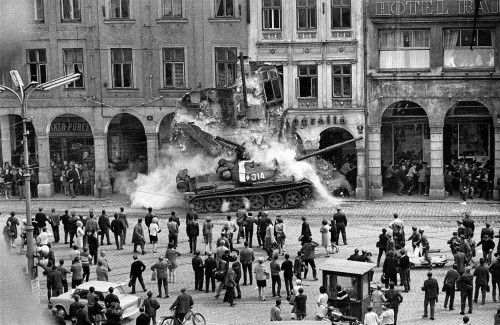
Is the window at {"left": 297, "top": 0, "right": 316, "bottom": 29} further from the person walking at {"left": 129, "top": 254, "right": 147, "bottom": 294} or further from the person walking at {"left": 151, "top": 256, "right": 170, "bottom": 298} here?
the person walking at {"left": 129, "top": 254, "right": 147, "bottom": 294}

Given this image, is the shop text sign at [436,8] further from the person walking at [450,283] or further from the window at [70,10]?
the person walking at [450,283]

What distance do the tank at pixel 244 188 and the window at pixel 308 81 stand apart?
5.49 m

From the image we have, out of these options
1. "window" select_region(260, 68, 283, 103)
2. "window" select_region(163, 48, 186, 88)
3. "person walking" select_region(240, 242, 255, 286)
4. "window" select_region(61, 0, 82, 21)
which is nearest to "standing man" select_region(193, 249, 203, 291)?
"person walking" select_region(240, 242, 255, 286)

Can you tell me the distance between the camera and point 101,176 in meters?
47.7

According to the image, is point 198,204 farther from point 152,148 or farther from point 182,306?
point 182,306

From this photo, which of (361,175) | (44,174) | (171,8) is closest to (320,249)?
(361,175)

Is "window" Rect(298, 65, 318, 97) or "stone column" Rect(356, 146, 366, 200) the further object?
"window" Rect(298, 65, 318, 97)

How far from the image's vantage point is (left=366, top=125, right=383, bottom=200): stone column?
149 feet

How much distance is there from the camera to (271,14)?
4612 centimetres

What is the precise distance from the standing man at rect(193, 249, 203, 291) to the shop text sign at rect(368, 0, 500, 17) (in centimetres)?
2123

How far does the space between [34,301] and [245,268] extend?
26538 mm

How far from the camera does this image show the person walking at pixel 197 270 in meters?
27.9

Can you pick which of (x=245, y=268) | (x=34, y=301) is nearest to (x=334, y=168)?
(x=245, y=268)

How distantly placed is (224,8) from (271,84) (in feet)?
17.1
